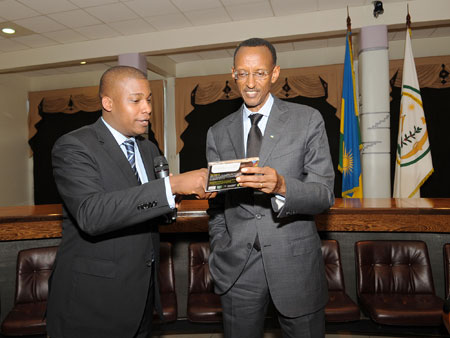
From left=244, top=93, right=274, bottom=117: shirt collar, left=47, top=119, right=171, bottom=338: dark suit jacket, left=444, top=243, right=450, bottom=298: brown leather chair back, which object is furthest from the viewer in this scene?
left=444, top=243, right=450, bottom=298: brown leather chair back

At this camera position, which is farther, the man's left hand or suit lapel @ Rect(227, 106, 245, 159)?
suit lapel @ Rect(227, 106, 245, 159)

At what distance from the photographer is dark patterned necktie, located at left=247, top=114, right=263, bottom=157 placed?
64.7 inches

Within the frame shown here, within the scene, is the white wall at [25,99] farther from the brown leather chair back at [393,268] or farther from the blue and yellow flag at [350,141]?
the brown leather chair back at [393,268]

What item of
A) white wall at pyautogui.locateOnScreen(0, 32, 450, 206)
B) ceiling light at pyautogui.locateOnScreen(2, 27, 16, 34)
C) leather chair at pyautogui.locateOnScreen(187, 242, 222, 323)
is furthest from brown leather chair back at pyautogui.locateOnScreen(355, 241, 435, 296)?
ceiling light at pyautogui.locateOnScreen(2, 27, 16, 34)

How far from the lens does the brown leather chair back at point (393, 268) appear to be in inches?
102

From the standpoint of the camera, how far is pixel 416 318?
2301 mm

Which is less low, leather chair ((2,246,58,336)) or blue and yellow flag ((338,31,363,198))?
blue and yellow flag ((338,31,363,198))

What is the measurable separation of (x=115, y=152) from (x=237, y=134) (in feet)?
1.88

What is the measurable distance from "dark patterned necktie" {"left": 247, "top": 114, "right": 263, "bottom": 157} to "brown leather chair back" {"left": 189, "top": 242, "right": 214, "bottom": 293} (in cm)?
138

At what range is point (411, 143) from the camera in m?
5.28

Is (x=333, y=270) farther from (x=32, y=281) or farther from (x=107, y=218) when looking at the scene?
(x=32, y=281)

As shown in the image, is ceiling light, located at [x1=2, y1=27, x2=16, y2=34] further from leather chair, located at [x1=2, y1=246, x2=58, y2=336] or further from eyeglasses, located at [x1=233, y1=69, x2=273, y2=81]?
eyeglasses, located at [x1=233, y1=69, x2=273, y2=81]

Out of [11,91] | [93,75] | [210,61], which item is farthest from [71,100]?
[210,61]

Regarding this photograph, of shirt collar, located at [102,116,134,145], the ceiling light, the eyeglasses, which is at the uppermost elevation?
the ceiling light
